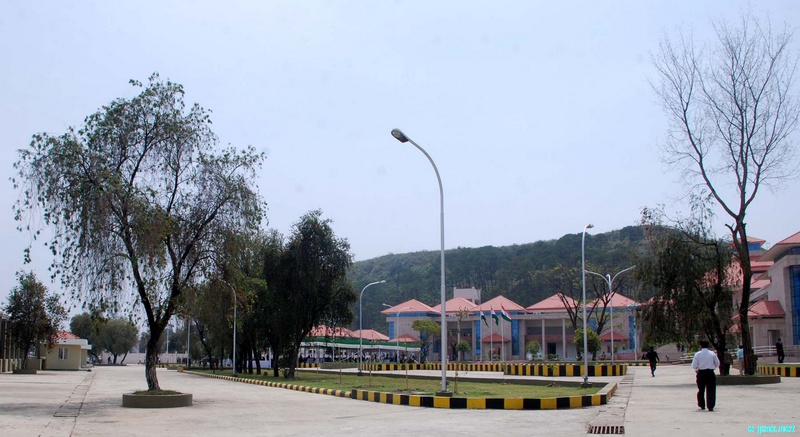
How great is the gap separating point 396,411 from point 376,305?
417ft

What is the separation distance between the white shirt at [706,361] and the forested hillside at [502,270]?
92.3 meters

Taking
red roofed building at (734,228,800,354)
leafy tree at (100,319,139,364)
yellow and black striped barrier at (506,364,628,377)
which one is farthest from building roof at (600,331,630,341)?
leafy tree at (100,319,139,364)

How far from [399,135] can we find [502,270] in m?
116

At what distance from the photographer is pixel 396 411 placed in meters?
16.8

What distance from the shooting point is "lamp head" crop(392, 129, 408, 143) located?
19703mm

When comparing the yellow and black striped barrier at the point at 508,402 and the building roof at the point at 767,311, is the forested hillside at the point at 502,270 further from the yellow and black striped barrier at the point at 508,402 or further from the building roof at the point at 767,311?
the yellow and black striped barrier at the point at 508,402

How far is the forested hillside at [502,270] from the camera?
4710 inches

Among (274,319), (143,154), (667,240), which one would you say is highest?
(143,154)

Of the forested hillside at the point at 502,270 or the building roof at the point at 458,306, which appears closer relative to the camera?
the building roof at the point at 458,306

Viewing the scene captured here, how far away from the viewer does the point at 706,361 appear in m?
14.0

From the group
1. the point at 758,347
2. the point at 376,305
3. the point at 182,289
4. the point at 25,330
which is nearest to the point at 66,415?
the point at 182,289

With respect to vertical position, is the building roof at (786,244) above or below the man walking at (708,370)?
above

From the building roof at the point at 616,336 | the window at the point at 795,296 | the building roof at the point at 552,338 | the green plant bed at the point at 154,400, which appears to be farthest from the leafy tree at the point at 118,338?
the green plant bed at the point at 154,400

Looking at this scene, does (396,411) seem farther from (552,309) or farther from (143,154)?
(552,309)
